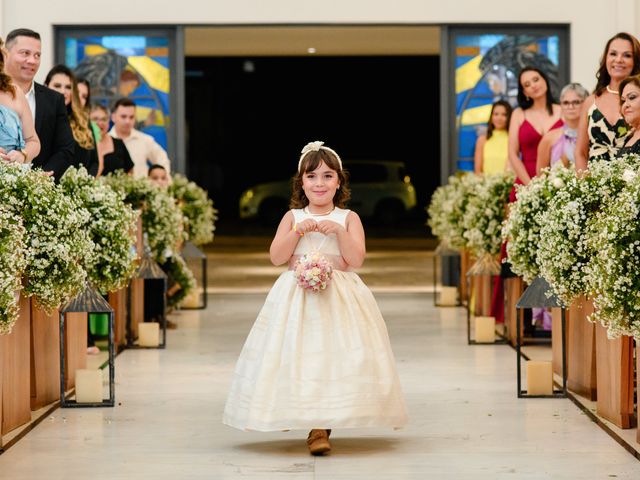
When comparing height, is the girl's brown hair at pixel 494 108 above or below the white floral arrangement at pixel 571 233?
above

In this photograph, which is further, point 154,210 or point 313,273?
point 154,210

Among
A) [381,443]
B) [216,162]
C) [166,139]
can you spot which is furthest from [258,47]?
[216,162]

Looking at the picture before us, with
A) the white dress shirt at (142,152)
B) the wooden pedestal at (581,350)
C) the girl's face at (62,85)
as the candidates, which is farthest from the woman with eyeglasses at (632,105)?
the white dress shirt at (142,152)

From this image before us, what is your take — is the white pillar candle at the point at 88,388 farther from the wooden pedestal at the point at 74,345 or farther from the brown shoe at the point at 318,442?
the brown shoe at the point at 318,442

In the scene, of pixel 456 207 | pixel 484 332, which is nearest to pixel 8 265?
pixel 484 332

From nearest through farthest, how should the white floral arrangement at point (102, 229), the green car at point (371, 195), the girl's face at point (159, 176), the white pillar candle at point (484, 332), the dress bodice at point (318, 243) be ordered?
1. the dress bodice at point (318, 243)
2. the white floral arrangement at point (102, 229)
3. the white pillar candle at point (484, 332)
4. the girl's face at point (159, 176)
5. the green car at point (371, 195)

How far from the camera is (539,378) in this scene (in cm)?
751

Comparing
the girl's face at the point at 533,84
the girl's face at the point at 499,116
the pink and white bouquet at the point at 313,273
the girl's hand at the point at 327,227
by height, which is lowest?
the pink and white bouquet at the point at 313,273

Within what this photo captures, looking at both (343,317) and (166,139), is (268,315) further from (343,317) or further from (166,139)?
(166,139)

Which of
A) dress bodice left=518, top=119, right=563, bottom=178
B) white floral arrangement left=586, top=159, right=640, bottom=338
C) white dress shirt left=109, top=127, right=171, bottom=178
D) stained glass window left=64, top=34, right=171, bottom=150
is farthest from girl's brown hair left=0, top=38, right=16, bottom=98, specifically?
stained glass window left=64, top=34, right=171, bottom=150

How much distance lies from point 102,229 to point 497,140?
17.8 ft

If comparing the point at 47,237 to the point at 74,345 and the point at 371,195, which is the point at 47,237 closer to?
the point at 74,345

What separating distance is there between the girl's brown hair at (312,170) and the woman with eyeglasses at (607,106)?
202 centimetres

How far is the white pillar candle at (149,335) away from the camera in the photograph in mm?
9930
